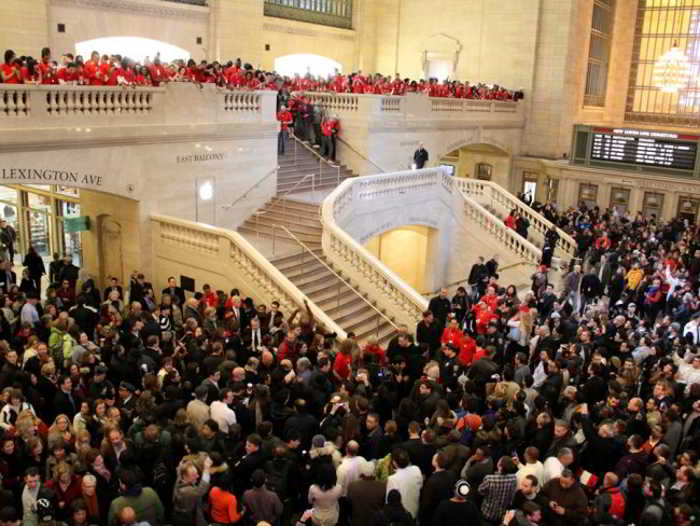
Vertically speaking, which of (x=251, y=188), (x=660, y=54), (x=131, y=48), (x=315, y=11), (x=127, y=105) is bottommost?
(x=251, y=188)

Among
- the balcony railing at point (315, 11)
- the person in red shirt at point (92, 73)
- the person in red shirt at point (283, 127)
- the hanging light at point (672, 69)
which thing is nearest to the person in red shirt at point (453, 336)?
the person in red shirt at point (92, 73)

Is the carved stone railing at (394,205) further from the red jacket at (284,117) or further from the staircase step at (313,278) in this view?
the red jacket at (284,117)

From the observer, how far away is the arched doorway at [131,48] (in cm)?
2225

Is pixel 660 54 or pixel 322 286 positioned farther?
pixel 660 54

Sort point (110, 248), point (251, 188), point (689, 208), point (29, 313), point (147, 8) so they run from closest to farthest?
point (29, 313)
point (110, 248)
point (251, 188)
point (147, 8)
point (689, 208)

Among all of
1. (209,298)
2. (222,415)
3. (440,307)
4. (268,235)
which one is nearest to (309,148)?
(268,235)

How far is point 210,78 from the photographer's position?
16.4m

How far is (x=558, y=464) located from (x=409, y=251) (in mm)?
16282

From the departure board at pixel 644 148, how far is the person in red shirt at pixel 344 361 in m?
20.0

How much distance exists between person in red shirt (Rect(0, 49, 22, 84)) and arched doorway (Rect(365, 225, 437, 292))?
1190 cm

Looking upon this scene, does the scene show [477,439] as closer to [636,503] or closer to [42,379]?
[636,503]

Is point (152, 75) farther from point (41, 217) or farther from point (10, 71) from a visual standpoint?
point (41, 217)

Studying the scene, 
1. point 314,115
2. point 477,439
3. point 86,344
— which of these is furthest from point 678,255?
point 86,344

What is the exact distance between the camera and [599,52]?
3309cm
